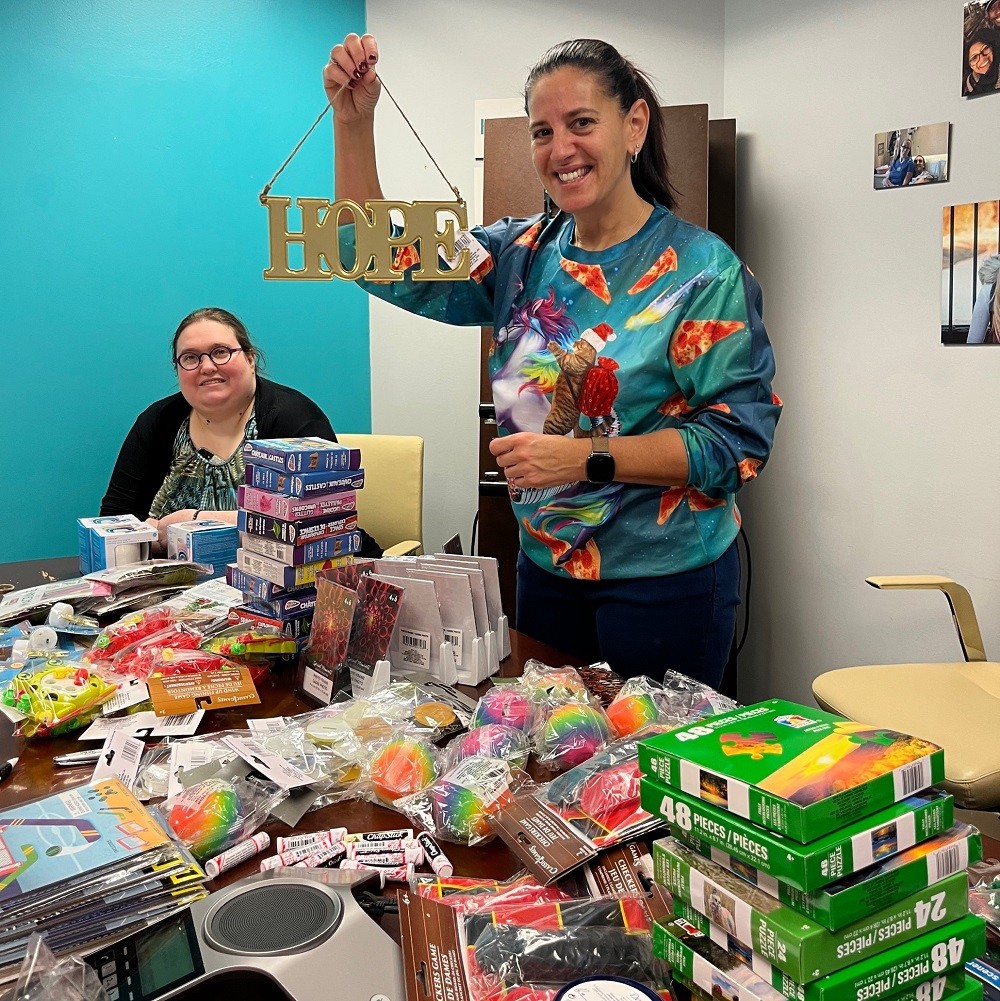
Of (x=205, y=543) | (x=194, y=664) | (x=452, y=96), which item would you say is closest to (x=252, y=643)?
(x=194, y=664)

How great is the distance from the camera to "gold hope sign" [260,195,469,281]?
1.46 m

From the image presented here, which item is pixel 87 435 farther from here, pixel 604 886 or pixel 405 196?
pixel 604 886

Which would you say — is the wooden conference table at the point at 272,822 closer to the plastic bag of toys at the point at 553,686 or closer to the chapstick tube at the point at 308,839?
the chapstick tube at the point at 308,839

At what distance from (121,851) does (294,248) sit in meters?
3.17

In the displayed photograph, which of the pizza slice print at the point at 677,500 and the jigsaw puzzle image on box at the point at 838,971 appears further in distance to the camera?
the pizza slice print at the point at 677,500

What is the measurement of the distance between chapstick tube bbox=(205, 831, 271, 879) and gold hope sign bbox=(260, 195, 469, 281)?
84 centimetres

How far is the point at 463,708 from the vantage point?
1.36 meters

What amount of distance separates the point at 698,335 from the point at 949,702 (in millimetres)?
1166

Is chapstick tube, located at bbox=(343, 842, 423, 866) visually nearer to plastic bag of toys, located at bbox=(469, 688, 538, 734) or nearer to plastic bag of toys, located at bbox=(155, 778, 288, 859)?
plastic bag of toys, located at bbox=(155, 778, 288, 859)

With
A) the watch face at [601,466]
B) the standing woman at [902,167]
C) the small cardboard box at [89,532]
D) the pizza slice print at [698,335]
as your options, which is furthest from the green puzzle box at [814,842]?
the standing woman at [902,167]

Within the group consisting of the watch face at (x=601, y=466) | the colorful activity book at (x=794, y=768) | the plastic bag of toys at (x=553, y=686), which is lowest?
the plastic bag of toys at (x=553, y=686)

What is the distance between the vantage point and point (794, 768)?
671 mm

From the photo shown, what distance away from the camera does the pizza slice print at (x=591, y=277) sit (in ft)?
5.18

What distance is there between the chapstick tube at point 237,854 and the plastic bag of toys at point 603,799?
30 centimetres
